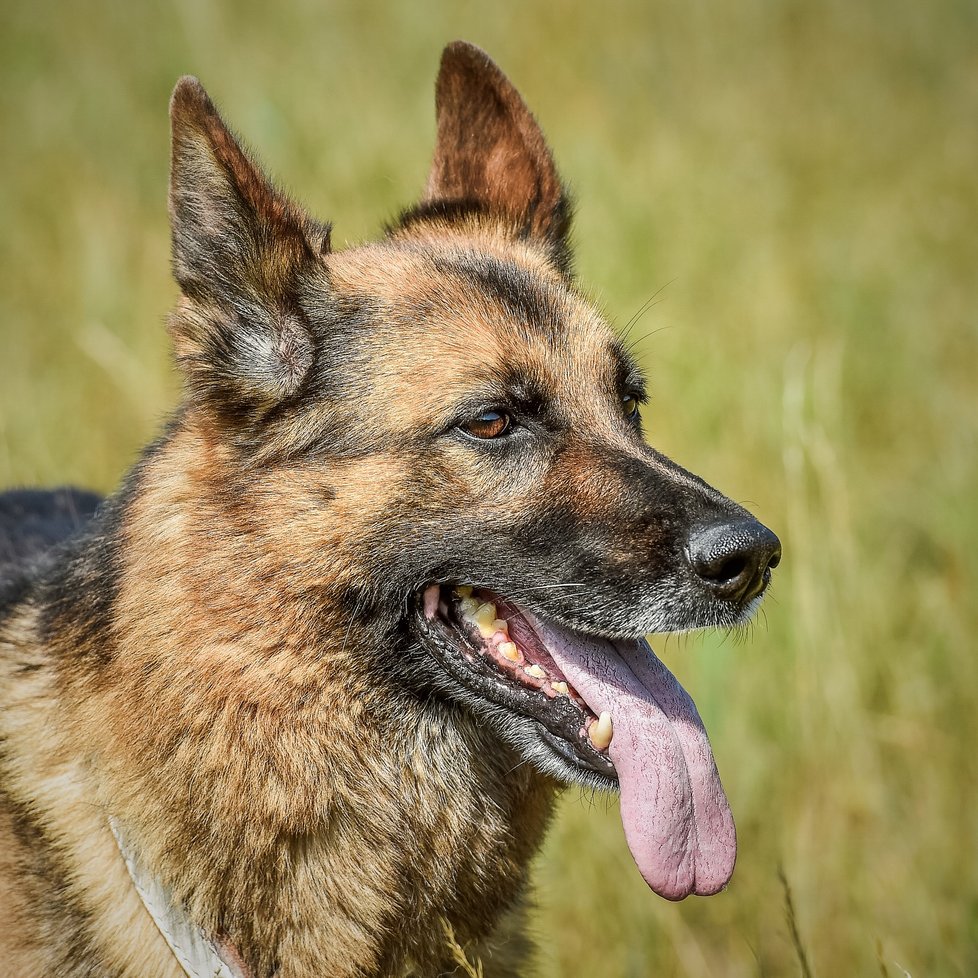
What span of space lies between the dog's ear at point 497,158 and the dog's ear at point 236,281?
0.95 m

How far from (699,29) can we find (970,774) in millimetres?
7717

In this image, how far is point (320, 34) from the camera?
8.80 metres

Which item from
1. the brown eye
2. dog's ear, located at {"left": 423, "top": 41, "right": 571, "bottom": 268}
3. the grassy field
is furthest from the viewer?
the grassy field

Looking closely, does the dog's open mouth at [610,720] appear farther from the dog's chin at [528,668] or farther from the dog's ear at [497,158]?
the dog's ear at [497,158]

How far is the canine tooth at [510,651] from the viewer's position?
259cm

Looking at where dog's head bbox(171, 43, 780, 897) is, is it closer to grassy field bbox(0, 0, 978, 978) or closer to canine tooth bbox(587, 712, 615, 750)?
canine tooth bbox(587, 712, 615, 750)

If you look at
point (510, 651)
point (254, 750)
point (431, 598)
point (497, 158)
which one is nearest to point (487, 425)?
point (431, 598)

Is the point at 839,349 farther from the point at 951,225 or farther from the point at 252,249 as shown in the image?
the point at 951,225

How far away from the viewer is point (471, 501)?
2.54 m

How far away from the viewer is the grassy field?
3869mm

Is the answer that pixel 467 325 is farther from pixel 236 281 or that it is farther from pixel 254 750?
pixel 254 750

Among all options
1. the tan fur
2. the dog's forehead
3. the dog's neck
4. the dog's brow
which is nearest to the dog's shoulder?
the tan fur

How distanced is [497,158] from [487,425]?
131 centimetres

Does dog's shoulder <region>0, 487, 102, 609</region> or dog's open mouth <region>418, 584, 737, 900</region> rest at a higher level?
dog's shoulder <region>0, 487, 102, 609</region>
